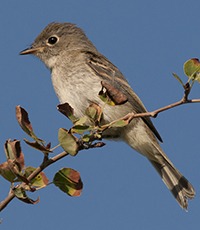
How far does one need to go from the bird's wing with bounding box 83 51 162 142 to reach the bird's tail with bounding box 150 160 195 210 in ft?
1.40

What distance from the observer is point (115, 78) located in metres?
6.38

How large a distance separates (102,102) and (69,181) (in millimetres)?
3153

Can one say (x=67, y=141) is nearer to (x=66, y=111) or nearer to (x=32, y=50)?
(x=66, y=111)

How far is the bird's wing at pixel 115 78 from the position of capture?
613 centimetres

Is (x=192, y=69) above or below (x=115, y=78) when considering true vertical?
below

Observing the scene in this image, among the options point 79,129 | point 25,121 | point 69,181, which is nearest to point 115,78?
point 79,129

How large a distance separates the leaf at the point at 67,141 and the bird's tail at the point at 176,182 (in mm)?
3654

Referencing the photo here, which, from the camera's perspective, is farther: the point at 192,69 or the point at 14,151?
the point at 192,69

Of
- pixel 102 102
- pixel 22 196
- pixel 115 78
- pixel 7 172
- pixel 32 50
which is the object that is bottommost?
pixel 22 196

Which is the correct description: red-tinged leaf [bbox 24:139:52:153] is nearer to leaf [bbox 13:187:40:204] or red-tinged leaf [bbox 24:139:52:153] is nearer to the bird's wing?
leaf [bbox 13:187:40:204]

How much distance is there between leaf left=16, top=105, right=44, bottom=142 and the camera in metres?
2.60

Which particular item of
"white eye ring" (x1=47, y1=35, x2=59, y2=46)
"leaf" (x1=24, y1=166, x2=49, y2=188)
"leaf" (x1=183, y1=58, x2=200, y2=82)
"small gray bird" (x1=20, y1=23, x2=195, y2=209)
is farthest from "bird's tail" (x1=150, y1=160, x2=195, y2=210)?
"leaf" (x1=24, y1=166, x2=49, y2=188)

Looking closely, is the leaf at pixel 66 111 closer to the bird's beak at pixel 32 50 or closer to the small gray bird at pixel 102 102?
the small gray bird at pixel 102 102

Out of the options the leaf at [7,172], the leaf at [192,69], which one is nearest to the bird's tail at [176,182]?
the leaf at [192,69]
